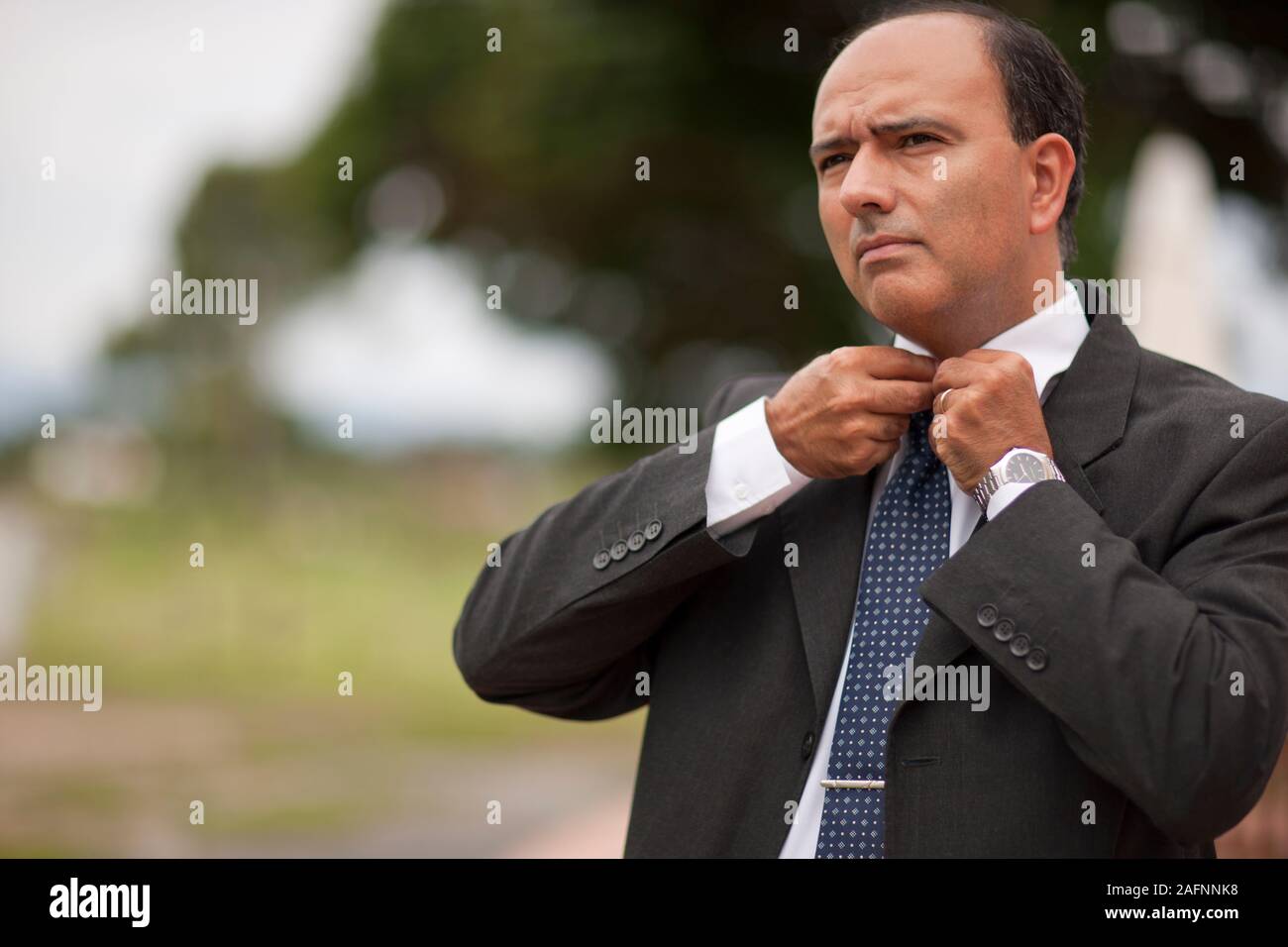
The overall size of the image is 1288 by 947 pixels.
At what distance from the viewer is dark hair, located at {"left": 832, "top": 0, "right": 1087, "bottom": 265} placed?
233 centimetres

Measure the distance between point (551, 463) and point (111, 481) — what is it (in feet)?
26.3

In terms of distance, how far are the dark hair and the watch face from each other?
22.6 inches

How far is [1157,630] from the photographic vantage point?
1873mm

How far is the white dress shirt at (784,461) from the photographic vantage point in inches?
90.4

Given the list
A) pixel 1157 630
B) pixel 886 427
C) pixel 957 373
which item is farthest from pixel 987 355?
pixel 1157 630

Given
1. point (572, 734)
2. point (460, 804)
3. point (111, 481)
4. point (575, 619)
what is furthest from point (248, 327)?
point (575, 619)

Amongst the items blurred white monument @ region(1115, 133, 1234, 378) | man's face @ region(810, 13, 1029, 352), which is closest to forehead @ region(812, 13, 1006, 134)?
man's face @ region(810, 13, 1029, 352)

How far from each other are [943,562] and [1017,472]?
0.67 ft

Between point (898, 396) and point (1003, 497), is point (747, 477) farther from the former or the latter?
point (1003, 497)

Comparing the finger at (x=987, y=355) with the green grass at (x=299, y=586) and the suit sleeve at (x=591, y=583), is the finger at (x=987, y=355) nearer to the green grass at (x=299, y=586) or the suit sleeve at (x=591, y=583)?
the suit sleeve at (x=591, y=583)

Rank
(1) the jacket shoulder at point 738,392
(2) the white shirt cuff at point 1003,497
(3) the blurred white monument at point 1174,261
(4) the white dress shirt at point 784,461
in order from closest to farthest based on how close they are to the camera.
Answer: (2) the white shirt cuff at point 1003,497, (4) the white dress shirt at point 784,461, (1) the jacket shoulder at point 738,392, (3) the blurred white monument at point 1174,261

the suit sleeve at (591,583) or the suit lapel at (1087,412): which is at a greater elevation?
the suit lapel at (1087,412)

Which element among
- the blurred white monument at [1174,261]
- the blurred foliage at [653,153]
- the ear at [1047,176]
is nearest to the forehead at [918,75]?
the ear at [1047,176]

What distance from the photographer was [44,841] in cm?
864
